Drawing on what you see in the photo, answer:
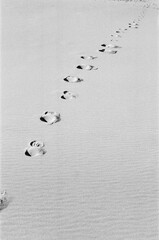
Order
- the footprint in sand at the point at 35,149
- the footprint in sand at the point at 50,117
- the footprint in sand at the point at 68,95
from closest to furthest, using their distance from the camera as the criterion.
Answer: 1. the footprint in sand at the point at 35,149
2. the footprint in sand at the point at 50,117
3. the footprint in sand at the point at 68,95

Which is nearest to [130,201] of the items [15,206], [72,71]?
[15,206]

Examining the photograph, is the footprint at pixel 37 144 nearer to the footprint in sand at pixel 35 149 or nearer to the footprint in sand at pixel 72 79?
the footprint in sand at pixel 35 149

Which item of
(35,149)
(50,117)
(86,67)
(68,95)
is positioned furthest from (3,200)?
(86,67)

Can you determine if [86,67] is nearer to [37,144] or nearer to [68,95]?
[68,95]

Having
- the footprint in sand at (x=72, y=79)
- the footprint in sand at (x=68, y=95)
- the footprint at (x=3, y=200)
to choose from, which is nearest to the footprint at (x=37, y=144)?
the footprint at (x=3, y=200)

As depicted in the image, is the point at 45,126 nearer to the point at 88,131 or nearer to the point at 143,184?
the point at 88,131
